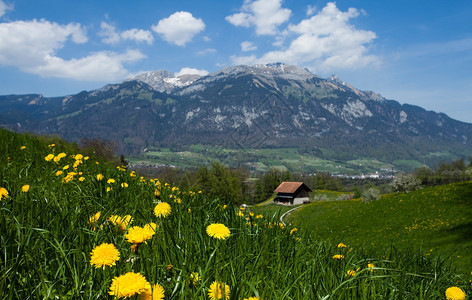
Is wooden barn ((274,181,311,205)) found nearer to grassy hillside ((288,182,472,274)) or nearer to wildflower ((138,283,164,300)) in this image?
grassy hillside ((288,182,472,274))

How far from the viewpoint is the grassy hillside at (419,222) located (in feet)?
58.0

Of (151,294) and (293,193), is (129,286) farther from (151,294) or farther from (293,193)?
(293,193)

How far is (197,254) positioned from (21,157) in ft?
18.2

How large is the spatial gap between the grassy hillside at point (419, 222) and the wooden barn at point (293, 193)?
49.4 metres

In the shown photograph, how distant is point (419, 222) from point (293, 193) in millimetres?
58909

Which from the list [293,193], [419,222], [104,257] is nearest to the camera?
[104,257]

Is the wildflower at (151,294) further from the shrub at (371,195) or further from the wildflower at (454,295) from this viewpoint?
the shrub at (371,195)

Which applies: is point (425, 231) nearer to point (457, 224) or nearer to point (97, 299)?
point (457, 224)

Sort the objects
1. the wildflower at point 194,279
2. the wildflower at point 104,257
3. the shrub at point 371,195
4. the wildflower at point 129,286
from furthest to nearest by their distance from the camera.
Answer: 1. the shrub at point 371,195
2. the wildflower at point 194,279
3. the wildflower at point 104,257
4. the wildflower at point 129,286

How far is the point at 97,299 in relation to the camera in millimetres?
1252

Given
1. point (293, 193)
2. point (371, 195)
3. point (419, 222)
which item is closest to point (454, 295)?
point (419, 222)

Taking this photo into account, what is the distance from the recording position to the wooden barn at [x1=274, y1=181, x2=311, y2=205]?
267 feet

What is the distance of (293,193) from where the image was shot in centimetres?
8088

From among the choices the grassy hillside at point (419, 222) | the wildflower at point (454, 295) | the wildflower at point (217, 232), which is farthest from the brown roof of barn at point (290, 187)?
the wildflower at point (217, 232)
